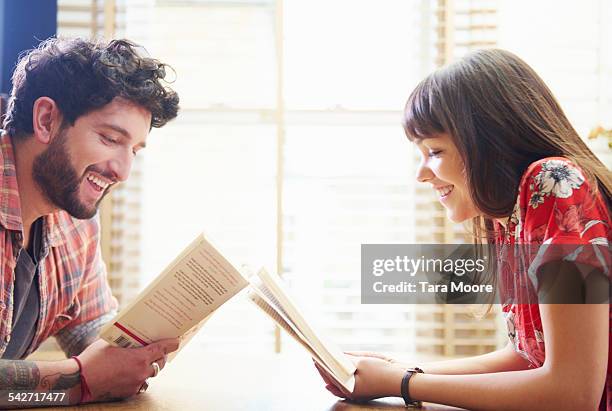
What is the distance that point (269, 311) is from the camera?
1175mm

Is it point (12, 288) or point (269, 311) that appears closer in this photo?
point (269, 311)

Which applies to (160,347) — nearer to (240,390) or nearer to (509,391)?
(240,390)

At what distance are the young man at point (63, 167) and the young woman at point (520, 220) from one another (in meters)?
0.63

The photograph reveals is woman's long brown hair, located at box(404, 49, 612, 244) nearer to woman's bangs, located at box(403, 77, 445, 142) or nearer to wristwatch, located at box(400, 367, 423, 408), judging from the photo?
woman's bangs, located at box(403, 77, 445, 142)

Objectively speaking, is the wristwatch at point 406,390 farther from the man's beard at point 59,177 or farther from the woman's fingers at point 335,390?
the man's beard at point 59,177

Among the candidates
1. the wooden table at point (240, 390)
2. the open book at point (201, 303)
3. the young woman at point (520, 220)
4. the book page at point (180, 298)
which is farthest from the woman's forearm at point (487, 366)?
the book page at point (180, 298)

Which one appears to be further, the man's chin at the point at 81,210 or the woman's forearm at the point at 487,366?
the man's chin at the point at 81,210

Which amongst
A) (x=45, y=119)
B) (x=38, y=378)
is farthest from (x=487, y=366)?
(x=45, y=119)

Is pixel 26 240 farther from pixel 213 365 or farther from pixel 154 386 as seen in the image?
pixel 213 365

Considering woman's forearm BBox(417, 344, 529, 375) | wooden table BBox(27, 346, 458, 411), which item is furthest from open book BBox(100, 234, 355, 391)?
woman's forearm BBox(417, 344, 529, 375)

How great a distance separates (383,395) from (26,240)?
836mm

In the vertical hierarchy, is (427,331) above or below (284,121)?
below

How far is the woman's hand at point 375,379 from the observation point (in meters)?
1.18

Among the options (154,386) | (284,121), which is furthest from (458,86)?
(284,121)
